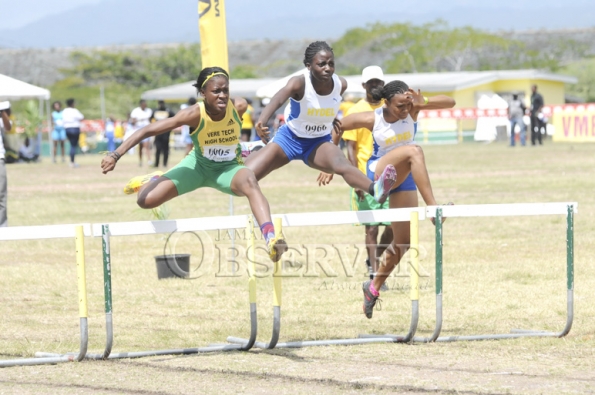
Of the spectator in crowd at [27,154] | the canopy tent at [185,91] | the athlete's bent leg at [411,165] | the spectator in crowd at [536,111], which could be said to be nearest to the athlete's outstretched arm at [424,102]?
the athlete's bent leg at [411,165]

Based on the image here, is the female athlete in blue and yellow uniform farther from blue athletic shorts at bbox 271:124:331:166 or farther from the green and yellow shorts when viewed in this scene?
blue athletic shorts at bbox 271:124:331:166

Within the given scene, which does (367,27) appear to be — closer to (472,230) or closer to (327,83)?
(472,230)

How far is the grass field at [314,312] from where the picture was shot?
654cm

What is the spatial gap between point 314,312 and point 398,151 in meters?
1.70

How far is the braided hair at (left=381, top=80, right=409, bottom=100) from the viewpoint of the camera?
884cm

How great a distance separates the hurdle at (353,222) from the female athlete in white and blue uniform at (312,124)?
1.10m

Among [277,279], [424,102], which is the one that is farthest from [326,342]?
[424,102]

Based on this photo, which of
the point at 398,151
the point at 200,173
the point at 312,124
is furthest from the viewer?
the point at 312,124

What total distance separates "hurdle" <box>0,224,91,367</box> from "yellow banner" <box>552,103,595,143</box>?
34.4 meters

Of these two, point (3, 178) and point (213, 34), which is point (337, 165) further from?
point (3, 178)

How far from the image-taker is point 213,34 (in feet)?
33.9

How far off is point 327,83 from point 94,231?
2804 mm

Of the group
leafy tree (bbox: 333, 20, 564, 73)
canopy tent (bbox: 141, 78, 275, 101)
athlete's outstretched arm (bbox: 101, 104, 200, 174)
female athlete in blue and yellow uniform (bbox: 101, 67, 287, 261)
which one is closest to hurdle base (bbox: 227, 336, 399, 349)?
female athlete in blue and yellow uniform (bbox: 101, 67, 287, 261)

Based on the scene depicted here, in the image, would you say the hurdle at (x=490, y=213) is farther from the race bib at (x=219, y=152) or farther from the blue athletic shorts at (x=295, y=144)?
the blue athletic shorts at (x=295, y=144)
